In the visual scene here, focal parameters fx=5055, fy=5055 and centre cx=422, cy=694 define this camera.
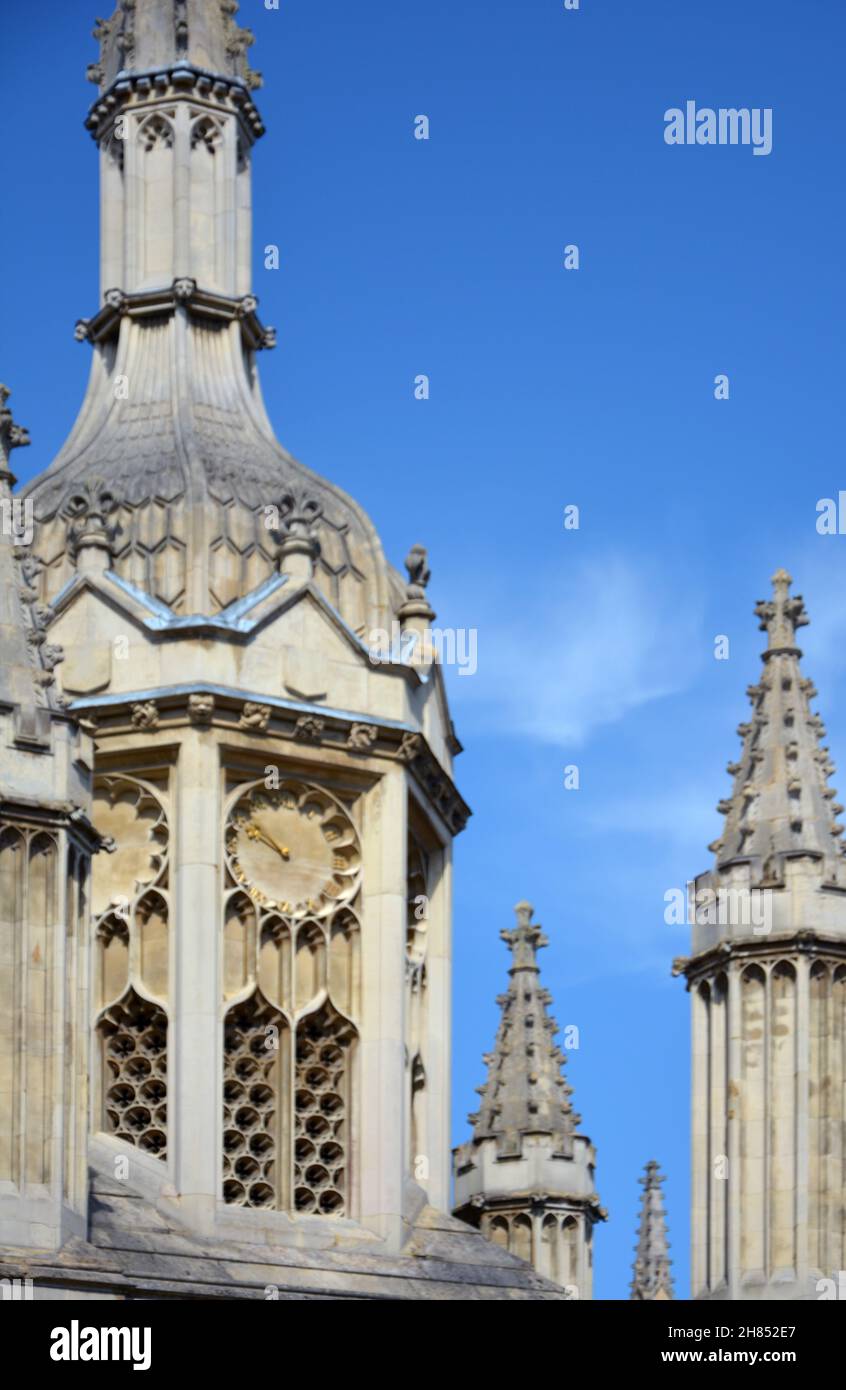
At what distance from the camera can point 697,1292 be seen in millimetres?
47406

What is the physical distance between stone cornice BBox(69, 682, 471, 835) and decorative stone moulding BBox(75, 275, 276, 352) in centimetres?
546

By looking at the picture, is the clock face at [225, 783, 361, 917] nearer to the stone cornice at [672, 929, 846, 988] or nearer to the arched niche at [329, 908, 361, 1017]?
the arched niche at [329, 908, 361, 1017]

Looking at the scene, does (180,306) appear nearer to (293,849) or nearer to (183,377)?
(183,377)

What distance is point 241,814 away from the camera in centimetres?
5166

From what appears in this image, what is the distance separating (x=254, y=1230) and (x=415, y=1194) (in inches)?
106

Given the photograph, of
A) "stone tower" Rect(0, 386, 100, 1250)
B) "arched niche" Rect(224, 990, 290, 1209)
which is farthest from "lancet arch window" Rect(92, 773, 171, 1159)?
"stone tower" Rect(0, 386, 100, 1250)

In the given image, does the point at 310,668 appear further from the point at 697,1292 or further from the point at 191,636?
the point at 697,1292

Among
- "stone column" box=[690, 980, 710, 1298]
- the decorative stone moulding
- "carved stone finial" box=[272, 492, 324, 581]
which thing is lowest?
"stone column" box=[690, 980, 710, 1298]

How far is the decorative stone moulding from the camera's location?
180 feet

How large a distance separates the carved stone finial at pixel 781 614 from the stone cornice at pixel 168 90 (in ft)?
31.5

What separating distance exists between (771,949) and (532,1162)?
1053 centimetres
